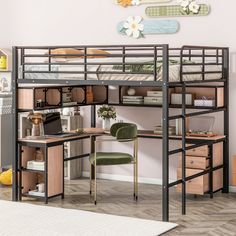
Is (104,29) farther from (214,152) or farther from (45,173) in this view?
(45,173)

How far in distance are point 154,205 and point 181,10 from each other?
7.35ft

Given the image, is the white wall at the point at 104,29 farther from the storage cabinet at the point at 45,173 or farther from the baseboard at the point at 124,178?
the storage cabinet at the point at 45,173

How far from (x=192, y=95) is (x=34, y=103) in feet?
5.73

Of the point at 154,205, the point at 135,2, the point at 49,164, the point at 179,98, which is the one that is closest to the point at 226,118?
the point at 179,98

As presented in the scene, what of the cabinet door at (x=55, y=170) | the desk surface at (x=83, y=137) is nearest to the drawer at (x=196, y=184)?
the desk surface at (x=83, y=137)

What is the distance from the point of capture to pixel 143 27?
25.2 feet

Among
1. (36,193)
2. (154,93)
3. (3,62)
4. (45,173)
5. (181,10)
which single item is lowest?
(36,193)

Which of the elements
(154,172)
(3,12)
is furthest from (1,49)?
(154,172)

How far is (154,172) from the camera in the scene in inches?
306

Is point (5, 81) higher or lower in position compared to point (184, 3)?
lower

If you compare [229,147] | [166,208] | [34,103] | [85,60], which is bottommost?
[166,208]

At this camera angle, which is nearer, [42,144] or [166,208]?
[166,208]

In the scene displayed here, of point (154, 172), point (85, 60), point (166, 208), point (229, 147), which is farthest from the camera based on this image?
point (154, 172)

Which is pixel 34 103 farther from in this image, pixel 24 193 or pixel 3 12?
pixel 3 12
